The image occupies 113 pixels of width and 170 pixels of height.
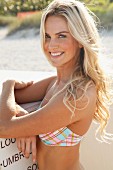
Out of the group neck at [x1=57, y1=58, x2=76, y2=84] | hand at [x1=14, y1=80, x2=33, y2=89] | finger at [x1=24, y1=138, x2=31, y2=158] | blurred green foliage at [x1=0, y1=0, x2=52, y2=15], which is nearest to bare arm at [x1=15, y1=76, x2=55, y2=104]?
hand at [x1=14, y1=80, x2=33, y2=89]

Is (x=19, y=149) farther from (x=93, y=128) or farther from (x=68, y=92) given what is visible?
(x=93, y=128)

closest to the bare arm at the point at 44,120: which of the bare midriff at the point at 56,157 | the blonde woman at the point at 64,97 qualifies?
the blonde woman at the point at 64,97

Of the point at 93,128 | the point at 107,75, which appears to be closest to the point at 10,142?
the point at 107,75

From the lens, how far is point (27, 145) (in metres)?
1.62

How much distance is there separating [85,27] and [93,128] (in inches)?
30.7

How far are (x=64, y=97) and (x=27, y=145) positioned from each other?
0.24 m

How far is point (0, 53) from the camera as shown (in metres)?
10.0

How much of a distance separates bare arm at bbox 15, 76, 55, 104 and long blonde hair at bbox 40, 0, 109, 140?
25 centimetres

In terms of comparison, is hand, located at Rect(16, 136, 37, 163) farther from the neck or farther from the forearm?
the neck

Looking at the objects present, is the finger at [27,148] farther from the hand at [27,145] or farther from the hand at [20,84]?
Result: the hand at [20,84]

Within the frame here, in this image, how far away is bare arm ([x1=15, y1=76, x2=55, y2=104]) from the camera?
1.84m

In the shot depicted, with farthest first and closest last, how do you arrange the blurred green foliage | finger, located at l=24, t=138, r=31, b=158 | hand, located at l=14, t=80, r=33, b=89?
the blurred green foliage < hand, located at l=14, t=80, r=33, b=89 < finger, located at l=24, t=138, r=31, b=158

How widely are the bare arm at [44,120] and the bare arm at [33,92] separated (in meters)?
0.31

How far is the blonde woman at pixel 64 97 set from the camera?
4.97ft
